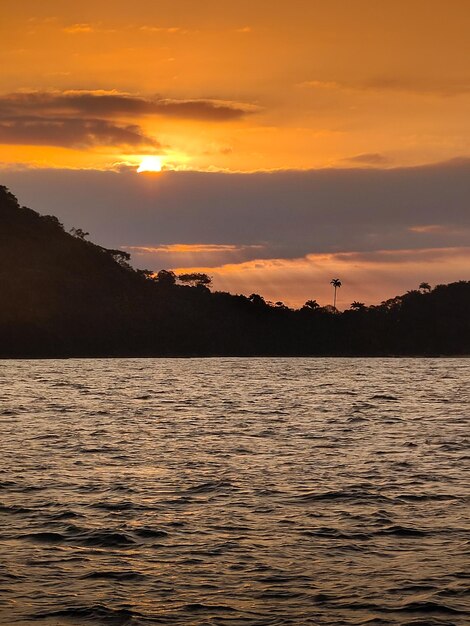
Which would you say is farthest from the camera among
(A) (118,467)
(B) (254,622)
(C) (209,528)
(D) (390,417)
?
(D) (390,417)

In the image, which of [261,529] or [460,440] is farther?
[460,440]

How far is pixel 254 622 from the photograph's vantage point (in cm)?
1788

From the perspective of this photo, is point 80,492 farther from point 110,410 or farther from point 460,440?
point 110,410

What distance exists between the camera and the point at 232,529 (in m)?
26.4

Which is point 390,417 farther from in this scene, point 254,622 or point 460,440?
point 254,622

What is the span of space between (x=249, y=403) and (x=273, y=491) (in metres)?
64.5

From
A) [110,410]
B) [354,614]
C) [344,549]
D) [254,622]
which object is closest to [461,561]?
[344,549]

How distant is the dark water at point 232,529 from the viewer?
1900 centimetres

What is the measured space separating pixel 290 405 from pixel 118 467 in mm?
53714

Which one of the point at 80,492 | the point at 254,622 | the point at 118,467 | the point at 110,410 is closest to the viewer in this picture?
the point at 254,622

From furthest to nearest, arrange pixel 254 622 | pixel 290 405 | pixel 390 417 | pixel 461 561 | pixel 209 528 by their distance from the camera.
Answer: pixel 290 405 < pixel 390 417 < pixel 209 528 < pixel 461 561 < pixel 254 622

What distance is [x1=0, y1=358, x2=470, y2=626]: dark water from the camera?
1900cm

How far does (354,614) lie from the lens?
18.4m

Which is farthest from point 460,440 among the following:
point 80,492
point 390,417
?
point 80,492
